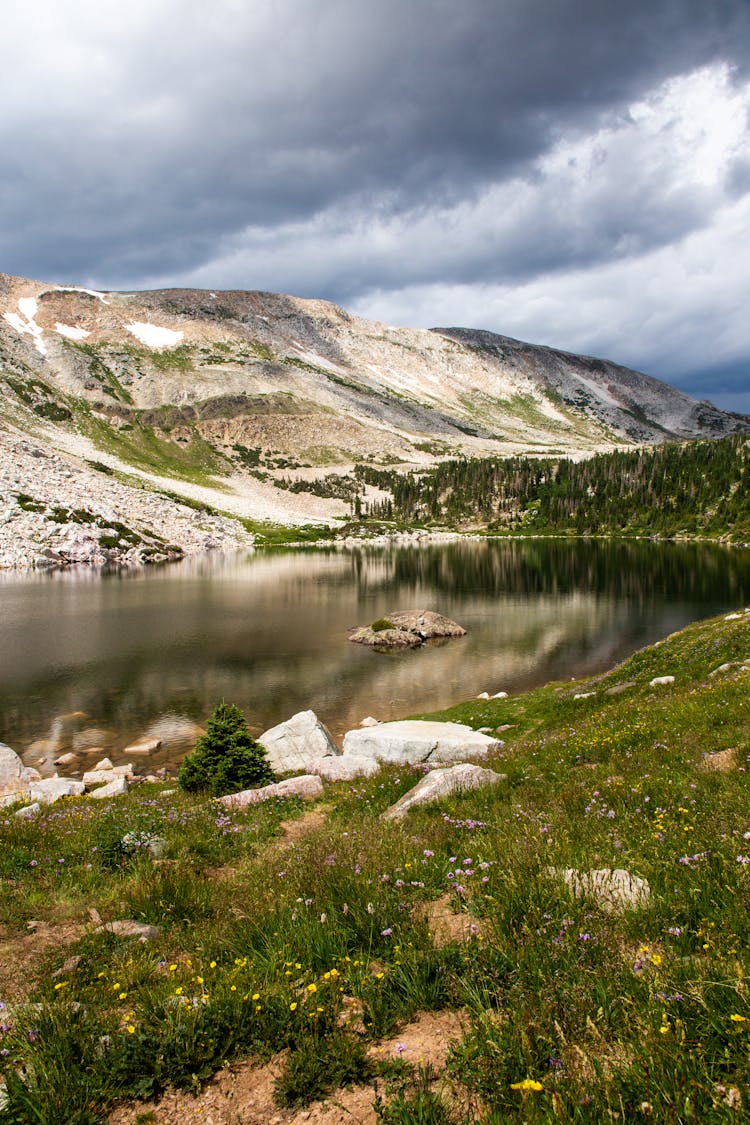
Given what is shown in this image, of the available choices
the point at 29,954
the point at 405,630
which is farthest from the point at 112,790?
the point at 405,630

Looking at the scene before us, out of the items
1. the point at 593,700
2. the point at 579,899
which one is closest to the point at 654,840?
the point at 579,899

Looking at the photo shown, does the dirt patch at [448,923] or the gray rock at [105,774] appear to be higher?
the dirt patch at [448,923]

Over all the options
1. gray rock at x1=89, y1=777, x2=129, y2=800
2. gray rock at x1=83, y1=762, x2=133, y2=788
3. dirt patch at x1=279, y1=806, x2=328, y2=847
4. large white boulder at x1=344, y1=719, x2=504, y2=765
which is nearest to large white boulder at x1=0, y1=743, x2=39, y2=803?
gray rock at x1=83, y1=762, x2=133, y2=788

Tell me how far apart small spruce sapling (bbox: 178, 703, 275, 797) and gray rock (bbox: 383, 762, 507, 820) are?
20.3 feet

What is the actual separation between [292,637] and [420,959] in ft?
149

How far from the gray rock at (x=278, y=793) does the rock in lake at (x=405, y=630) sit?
1303 inches

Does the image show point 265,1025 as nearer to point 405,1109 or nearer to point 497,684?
point 405,1109

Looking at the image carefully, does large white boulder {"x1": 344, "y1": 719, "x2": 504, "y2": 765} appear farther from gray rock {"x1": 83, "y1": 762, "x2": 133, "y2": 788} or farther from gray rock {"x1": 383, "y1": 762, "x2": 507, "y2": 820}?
gray rock {"x1": 83, "y1": 762, "x2": 133, "y2": 788}

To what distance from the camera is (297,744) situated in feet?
66.9

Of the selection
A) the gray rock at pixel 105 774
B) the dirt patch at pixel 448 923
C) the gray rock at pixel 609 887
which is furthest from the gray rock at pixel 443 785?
the gray rock at pixel 105 774

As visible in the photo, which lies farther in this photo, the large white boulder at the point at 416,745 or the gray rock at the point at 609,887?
the large white boulder at the point at 416,745

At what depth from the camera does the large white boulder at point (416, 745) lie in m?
16.7

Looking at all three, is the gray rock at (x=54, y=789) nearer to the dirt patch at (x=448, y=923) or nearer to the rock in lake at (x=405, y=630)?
the dirt patch at (x=448, y=923)

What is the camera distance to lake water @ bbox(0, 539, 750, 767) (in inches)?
1273
